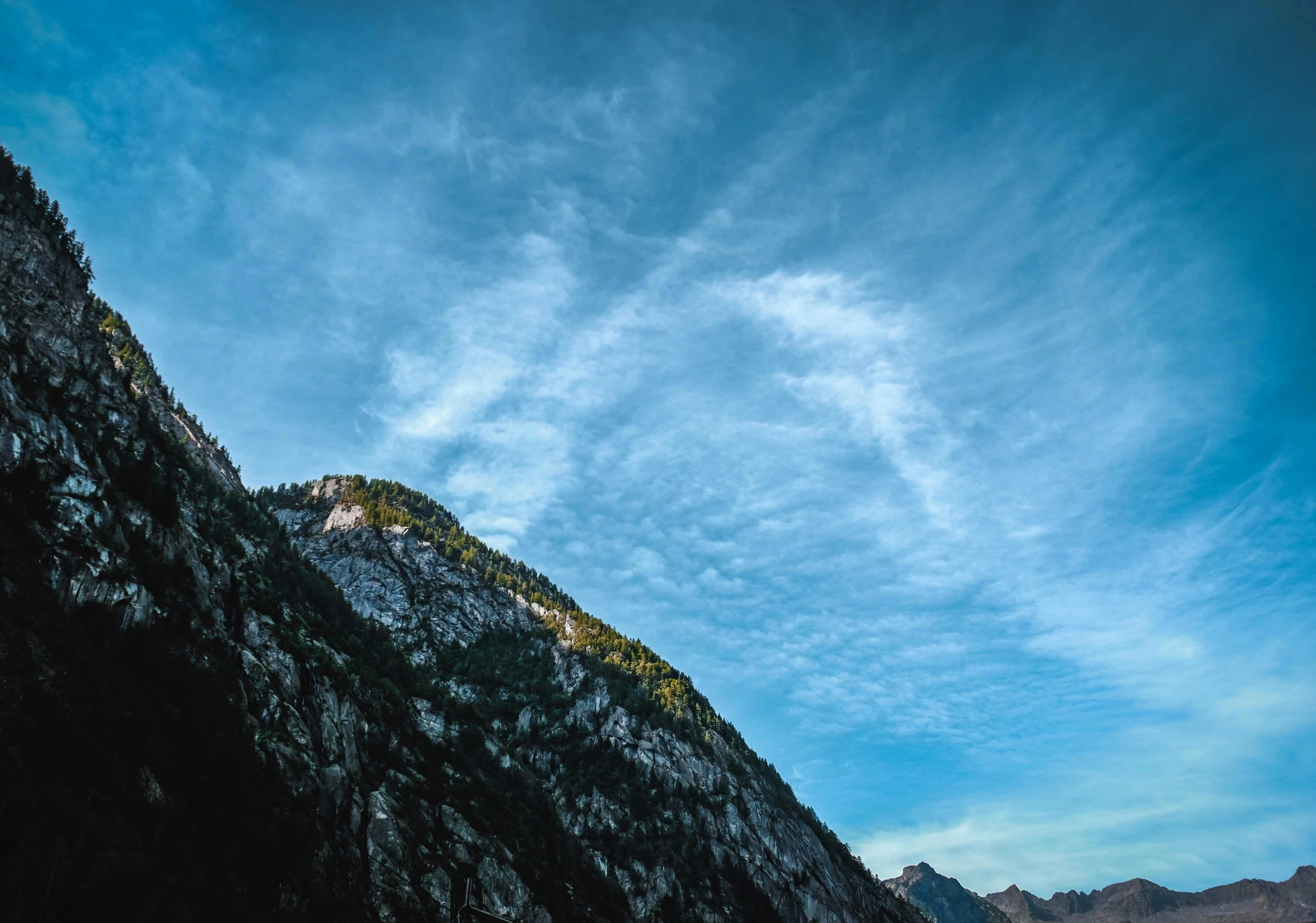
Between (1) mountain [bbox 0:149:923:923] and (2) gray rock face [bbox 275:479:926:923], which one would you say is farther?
(2) gray rock face [bbox 275:479:926:923]

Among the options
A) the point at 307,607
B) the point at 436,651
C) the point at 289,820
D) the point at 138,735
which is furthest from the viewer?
the point at 436,651

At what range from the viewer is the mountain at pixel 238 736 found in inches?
1967

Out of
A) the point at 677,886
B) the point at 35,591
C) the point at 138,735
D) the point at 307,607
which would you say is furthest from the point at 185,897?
the point at 677,886

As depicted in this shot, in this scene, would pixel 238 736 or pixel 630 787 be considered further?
pixel 630 787

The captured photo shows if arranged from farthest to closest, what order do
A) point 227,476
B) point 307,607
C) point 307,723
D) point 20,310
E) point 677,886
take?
point 227,476 < point 677,886 < point 307,607 < point 20,310 < point 307,723

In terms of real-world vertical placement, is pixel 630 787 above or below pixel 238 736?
above

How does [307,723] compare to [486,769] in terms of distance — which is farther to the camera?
[486,769]

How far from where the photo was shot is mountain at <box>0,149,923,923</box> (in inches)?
1967

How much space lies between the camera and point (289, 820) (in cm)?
6712

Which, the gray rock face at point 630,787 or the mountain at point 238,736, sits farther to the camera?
the gray rock face at point 630,787

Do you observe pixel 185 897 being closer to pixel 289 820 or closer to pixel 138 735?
pixel 138 735

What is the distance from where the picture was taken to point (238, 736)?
2714 inches

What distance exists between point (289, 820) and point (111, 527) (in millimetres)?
36402

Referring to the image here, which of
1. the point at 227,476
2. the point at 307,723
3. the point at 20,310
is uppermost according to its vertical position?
the point at 227,476
